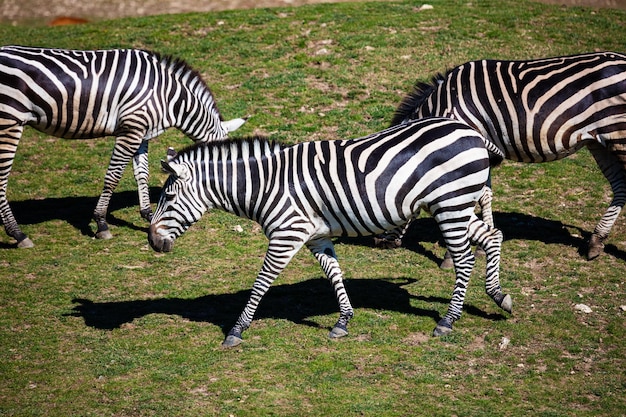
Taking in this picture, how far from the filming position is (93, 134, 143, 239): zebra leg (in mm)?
12328

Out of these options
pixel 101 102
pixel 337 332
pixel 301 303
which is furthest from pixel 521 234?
pixel 101 102

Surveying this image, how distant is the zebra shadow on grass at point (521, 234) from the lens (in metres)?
11.7

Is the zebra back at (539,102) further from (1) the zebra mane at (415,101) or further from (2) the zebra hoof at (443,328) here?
(2) the zebra hoof at (443,328)

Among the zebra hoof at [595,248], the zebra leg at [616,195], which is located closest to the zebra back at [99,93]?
the zebra leg at [616,195]

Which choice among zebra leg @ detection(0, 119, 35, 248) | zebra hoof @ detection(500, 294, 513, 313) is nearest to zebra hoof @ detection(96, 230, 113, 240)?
zebra leg @ detection(0, 119, 35, 248)

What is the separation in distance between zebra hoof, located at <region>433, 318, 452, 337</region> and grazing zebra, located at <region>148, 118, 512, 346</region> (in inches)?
0.5

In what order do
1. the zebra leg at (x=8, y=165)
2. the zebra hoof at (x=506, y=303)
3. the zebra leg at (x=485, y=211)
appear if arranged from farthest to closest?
the zebra leg at (x=8, y=165) → the zebra leg at (x=485, y=211) → the zebra hoof at (x=506, y=303)

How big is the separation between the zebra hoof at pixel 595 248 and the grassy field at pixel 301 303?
0.17 m

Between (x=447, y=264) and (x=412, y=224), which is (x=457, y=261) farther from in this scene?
(x=412, y=224)

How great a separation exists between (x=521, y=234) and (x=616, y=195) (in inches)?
59.8

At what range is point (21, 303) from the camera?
10359 mm

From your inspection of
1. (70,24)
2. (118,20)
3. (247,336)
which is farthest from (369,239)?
(70,24)

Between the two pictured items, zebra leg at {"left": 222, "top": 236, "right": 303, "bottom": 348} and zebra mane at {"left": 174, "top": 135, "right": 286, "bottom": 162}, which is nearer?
zebra leg at {"left": 222, "top": 236, "right": 303, "bottom": 348}

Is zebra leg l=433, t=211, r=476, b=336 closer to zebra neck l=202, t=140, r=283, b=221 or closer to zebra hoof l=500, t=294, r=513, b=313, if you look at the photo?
zebra hoof l=500, t=294, r=513, b=313
